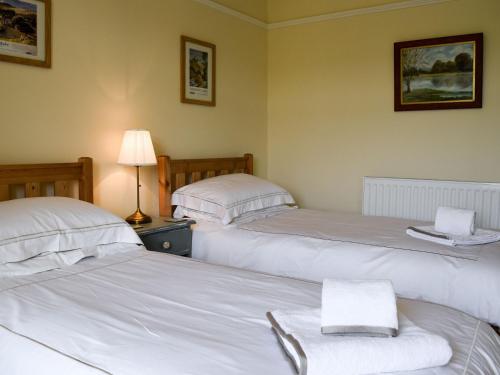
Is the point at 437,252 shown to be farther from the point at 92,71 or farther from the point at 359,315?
the point at 92,71

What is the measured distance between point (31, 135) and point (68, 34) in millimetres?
608

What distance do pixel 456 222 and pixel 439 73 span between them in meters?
1.59

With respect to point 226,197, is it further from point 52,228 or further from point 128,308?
point 128,308

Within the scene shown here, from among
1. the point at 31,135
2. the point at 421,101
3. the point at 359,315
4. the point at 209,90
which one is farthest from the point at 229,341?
the point at 421,101

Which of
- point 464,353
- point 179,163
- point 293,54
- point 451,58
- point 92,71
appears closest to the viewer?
point 464,353

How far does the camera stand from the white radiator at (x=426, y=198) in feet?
11.0

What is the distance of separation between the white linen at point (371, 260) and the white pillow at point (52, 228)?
662mm

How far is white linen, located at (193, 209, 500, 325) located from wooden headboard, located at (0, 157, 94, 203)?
28.7 inches

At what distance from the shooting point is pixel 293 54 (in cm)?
424

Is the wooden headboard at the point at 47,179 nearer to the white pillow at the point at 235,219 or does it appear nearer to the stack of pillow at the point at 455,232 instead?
the white pillow at the point at 235,219

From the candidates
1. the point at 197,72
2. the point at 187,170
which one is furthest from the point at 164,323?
the point at 197,72

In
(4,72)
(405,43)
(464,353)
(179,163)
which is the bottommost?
(464,353)

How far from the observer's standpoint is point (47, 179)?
2.35 m

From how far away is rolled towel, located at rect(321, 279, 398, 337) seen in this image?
1156 millimetres
